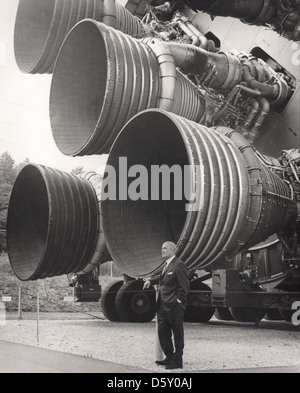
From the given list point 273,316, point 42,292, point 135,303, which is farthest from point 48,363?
point 273,316

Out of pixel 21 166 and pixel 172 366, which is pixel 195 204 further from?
pixel 21 166

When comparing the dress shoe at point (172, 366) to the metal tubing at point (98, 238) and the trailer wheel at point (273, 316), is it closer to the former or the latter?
the metal tubing at point (98, 238)

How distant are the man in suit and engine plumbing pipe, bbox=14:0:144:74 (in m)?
5.14

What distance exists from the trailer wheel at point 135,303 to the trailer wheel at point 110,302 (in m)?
0.16

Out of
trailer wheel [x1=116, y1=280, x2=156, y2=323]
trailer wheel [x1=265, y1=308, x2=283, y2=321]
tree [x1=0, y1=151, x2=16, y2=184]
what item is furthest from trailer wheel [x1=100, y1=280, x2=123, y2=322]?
tree [x1=0, y1=151, x2=16, y2=184]

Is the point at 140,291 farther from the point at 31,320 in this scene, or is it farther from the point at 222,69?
the point at 222,69

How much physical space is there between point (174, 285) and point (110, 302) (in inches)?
231

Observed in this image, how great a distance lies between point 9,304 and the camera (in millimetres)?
10328

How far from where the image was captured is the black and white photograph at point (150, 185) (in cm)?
520

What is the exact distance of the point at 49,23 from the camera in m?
9.08

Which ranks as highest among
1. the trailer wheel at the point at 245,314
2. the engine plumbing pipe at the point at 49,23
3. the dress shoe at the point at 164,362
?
the engine plumbing pipe at the point at 49,23

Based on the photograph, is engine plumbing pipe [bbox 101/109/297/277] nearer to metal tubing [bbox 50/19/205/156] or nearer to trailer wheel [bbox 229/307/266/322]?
metal tubing [bbox 50/19/205/156]

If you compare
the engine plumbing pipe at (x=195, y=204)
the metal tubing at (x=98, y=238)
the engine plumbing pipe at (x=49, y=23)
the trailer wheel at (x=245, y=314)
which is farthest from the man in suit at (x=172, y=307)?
the trailer wheel at (x=245, y=314)

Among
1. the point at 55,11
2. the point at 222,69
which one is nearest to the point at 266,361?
the point at 222,69
